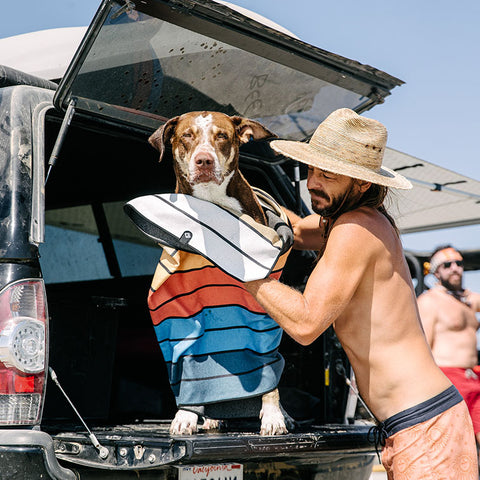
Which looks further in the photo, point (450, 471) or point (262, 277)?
point (262, 277)

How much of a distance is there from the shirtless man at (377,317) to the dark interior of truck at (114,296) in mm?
902

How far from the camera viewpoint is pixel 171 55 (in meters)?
3.12

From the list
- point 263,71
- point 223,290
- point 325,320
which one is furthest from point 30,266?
point 263,71

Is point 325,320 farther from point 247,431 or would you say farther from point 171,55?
point 171,55

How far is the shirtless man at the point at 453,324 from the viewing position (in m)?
5.58

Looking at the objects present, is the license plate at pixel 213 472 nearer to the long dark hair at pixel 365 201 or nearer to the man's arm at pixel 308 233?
the long dark hair at pixel 365 201

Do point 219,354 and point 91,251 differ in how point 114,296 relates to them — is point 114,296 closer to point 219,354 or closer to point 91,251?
point 91,251

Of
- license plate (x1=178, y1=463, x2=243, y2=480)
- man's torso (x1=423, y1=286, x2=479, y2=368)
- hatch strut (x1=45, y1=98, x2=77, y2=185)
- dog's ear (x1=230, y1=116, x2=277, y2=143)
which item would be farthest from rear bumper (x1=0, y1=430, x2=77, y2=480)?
man's torso (x1=423, y1=286, x2=479, y2=368)

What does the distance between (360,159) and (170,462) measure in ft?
4.31

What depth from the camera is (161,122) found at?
3408 millimetres

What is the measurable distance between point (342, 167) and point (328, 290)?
48cm

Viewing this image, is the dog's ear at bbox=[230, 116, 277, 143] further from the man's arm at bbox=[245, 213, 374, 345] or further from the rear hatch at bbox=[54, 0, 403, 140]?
the man's arm at bbox=[245, 213, 374, 345]

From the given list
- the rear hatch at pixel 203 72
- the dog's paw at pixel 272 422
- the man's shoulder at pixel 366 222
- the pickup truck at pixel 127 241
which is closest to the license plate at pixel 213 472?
the pickup truck at pixel 127 241

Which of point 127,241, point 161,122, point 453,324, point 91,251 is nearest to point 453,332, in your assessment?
point 453,324
